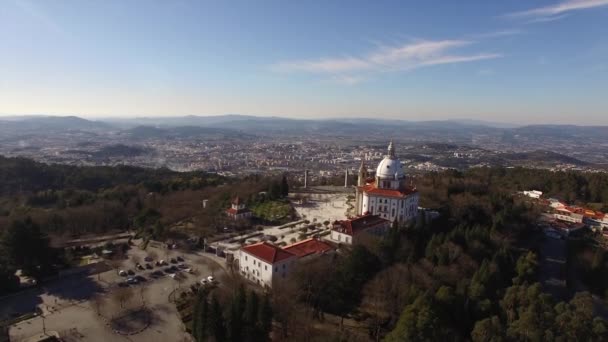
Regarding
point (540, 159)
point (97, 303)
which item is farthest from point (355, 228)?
point (540, 159)

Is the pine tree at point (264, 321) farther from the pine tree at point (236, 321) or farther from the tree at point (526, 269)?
the tree at point (526, 269)

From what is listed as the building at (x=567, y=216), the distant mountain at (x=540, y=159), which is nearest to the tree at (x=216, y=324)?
the building at (x=567, y=216)

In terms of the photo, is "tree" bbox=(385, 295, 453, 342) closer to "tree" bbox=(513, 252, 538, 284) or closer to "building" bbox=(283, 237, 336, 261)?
"building" bbox=(283, 237, 336, 261)

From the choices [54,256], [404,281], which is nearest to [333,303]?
[404,281]

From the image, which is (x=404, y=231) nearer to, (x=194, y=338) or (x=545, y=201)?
(x=194, y=338)

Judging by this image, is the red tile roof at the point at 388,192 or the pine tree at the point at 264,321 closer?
the pine tree at the point at 264,321

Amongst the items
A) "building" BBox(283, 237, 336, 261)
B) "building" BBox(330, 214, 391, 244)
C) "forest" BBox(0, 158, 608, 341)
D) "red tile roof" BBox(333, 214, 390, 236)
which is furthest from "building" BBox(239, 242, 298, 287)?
"red tile roof" BBox(333, 214, 390, 236)
